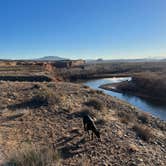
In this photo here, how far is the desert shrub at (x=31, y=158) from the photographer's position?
615 cm

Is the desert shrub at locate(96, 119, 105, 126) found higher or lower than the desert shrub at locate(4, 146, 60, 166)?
lower

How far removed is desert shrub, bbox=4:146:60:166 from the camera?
615 cm

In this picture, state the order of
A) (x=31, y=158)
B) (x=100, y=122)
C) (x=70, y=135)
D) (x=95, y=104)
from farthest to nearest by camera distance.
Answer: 1. (x=95, y=104)
2. (x=100, y=122)
3. (x=70, y=135)
4. (x=31, y=158)

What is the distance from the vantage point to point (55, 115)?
1119 centimetres

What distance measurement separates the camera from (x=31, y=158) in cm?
625

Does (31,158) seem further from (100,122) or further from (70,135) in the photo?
(100,122)

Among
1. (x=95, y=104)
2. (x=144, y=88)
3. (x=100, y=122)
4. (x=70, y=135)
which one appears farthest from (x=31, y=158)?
(x=144, y=88)

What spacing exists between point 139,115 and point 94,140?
267 inches

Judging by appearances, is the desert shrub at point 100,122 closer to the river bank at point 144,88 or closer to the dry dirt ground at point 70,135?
the dry dirt ground at point 70,135

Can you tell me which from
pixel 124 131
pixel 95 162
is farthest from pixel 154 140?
pixel 95 162

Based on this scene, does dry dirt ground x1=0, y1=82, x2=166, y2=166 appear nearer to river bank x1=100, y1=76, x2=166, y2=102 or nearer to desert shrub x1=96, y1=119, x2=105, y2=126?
desert shrub x1=96, y1=119, x2=105, y2=126

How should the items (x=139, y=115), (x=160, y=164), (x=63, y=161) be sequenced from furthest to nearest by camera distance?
(x=139, y=115), (x=160, y=164), (x=63, y=161)

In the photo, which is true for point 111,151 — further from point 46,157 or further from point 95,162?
point 46,157

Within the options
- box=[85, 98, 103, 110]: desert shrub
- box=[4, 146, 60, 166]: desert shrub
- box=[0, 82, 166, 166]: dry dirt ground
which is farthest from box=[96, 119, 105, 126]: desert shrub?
box=[4, 146, 60, 166]: desert shrub
